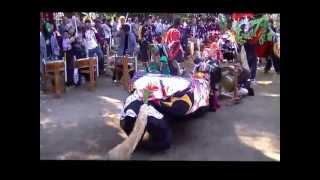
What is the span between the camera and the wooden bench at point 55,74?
14.8 ft

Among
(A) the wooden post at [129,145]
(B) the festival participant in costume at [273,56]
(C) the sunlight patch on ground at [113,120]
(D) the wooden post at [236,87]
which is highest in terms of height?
(B) the festival participant in costume at [273,56]

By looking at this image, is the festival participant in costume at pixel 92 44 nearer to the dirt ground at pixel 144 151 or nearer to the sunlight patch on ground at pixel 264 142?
the dirt ground at pixel 144 151

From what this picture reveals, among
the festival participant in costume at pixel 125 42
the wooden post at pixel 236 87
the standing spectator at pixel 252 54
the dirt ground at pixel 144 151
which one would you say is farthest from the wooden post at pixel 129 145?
the standing spectator at pixel 252 54

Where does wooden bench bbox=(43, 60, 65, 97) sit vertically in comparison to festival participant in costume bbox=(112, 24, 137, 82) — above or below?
below

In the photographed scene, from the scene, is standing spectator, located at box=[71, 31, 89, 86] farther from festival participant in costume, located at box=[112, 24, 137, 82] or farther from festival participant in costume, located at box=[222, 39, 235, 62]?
festival participant in costume, located at box=[222, 39, 235, 62]

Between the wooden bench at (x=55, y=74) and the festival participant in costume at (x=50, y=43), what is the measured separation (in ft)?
0.16

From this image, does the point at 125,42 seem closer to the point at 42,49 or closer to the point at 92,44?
the point at 92,44

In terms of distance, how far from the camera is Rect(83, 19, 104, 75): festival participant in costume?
454cm

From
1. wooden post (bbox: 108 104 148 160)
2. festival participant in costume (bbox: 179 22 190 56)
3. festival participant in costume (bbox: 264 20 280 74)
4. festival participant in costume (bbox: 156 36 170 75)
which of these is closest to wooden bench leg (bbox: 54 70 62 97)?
wooden post (bbox: 108 104 148 160)

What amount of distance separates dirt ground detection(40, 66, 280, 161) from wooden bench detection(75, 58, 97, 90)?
0.05m

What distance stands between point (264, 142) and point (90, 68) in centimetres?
144
